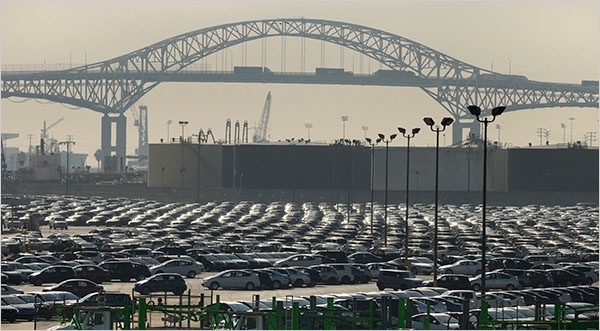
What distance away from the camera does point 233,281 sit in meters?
51.4

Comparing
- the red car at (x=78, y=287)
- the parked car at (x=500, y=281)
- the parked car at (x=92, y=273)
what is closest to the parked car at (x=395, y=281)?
the parked car at (x=500, y=281)

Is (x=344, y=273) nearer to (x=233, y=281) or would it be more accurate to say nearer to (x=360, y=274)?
(x=360, y=274)

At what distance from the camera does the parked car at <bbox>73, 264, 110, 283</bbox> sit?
52.8 meters

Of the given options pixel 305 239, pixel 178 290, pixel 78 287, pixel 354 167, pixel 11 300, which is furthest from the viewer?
pixel 354 167

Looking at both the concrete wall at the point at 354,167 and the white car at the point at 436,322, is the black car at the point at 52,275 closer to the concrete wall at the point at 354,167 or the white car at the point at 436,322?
the white car at the point at 436,322

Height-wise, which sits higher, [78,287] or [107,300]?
[107,300]

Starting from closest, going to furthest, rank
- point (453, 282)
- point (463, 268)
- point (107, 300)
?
point (107, 300), point (453, 282), point (463, 268)

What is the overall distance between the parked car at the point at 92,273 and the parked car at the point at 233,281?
13.6ft

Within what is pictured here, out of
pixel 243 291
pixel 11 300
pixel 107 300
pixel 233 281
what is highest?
pixel 107 300

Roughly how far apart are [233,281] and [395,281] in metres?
5.88

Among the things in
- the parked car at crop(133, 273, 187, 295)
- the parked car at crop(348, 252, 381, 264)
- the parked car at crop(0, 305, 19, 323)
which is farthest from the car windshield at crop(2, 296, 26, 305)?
the parked car at crop(348, 252, 381, 264)

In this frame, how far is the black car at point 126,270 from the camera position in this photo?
54.2 m

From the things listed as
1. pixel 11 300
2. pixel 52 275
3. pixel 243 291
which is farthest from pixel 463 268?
pixel 11 300

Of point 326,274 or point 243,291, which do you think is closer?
point 243,291
